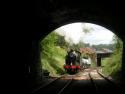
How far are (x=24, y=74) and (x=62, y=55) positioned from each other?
32096mm

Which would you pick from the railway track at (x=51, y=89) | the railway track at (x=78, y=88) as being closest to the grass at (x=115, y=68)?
the railway track at (x=78, y=88)

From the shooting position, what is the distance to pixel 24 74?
2023cm

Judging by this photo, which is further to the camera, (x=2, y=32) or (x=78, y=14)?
(x=78, y=14)

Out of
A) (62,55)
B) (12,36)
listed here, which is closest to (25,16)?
(12,36)

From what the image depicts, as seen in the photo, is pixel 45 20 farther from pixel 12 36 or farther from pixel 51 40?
pixel 51 40

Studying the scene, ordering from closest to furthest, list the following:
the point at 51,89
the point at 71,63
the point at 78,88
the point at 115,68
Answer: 1. the point at 51,89
2. the point at 78,88
3. the point at 115,68
4. the point at 71,63

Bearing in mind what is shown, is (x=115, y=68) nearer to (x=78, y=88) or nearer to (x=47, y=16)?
(x=78, y=88)

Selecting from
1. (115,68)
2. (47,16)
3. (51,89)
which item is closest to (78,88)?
(51,89)

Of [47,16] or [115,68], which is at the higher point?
[47,16]

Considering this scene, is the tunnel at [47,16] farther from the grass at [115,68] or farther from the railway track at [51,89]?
the grass at [115,68]

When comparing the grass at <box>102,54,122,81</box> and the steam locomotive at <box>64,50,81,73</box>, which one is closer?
the grass at <box>102,54,122,81</box>

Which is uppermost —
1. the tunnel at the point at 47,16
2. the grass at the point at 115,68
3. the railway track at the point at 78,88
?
the tunnel at the point at 47,16

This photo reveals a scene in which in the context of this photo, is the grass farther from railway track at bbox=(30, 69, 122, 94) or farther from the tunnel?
railway track at bbox=(30, 69, 122, 94)

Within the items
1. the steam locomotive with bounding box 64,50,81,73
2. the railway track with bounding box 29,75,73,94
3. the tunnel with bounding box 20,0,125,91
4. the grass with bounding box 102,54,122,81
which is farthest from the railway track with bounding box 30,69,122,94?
the steam locomotive with bounding box 64,50,81,73
